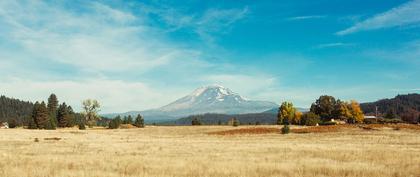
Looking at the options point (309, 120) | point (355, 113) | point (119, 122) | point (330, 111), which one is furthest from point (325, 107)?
point (119, 122)

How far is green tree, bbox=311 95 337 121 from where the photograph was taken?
126 m

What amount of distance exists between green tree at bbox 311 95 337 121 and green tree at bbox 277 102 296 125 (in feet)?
21.2

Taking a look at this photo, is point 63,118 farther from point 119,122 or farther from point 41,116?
point 119,122

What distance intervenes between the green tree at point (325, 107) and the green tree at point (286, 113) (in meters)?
6.47

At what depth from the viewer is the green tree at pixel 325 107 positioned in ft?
413

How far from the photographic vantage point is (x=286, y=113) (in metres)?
129

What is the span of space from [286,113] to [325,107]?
10521mm

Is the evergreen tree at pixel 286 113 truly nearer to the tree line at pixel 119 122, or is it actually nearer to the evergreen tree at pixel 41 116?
the tree line at pixel 119 122

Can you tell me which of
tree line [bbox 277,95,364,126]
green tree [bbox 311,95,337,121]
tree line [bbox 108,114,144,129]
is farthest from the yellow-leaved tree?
tree line [bbox 108,114,144,129]

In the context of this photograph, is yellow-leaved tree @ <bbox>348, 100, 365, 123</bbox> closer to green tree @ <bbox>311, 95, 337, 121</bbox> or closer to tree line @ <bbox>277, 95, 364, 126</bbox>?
tree line @ <bbox>277, 95, 364, 126</bbox>

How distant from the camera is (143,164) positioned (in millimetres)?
22406

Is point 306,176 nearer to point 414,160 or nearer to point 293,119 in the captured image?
point 414,160

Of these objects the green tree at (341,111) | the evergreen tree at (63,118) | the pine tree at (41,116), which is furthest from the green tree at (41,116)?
the green tree at (341,111)

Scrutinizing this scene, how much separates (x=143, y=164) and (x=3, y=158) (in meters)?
8.58
